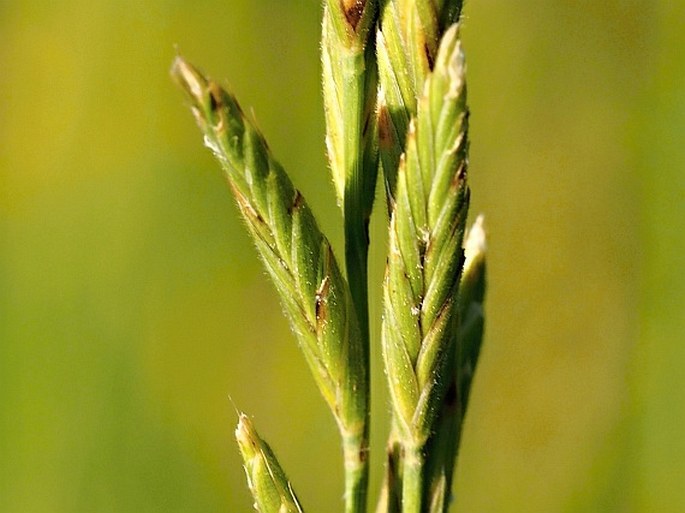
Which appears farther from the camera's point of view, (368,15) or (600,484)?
(600,484)

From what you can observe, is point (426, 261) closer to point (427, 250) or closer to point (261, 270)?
point (427, 250)

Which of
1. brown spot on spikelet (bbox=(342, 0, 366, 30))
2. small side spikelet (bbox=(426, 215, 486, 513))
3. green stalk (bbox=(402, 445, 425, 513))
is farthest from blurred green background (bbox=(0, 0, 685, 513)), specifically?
brown spot on spikelet (bbox=(342, 0, 366, 30))

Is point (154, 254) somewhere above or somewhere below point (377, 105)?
below

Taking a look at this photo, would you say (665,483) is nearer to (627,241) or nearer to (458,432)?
(627,241)

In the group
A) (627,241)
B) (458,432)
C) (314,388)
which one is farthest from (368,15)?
(627,241)

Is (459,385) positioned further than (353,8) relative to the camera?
Yes

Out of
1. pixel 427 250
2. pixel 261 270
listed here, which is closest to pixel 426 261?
pixel 427 250

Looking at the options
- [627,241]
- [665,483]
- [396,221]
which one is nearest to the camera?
[396,221]
